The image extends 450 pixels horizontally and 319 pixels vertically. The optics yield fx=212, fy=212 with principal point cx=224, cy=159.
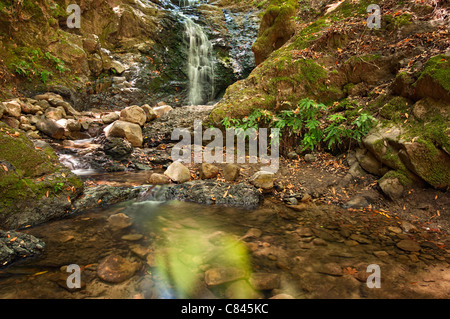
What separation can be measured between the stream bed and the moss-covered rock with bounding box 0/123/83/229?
33cm

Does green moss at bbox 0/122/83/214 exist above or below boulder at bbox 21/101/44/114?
below

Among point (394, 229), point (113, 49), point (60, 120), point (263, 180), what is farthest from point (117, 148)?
point (113, 49)

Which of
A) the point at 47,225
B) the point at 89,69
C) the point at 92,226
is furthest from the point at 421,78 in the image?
the point at 89,69

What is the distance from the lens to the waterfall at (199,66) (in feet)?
49.3

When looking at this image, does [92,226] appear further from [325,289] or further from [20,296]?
[325,289]

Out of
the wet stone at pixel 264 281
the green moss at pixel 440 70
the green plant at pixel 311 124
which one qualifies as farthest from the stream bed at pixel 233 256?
the green moss at pixel 440 70

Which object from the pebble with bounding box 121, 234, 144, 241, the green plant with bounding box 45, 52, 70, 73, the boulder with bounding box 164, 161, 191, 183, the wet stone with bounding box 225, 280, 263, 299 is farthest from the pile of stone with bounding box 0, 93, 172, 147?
the wet stone with bounding box 225, 280, 263, 299

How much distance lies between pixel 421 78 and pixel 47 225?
22.5ft

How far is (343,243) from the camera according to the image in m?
2.98

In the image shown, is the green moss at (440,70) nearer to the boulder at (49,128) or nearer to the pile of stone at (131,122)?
the pile of stone at (131,122)

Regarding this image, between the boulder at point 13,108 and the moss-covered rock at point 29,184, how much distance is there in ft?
13.3

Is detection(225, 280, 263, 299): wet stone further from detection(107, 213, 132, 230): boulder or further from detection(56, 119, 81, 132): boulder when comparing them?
detection(56, 119, 81, 132): boulder

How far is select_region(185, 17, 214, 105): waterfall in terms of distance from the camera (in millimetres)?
15016

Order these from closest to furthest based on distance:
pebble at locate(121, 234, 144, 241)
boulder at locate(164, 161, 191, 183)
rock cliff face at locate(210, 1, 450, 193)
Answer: pebble at locate(121, 234, 144, 241) < rock cliff face at locate(210, 1, 450, 193) < boulder at locate(164, 161, 191, 183)
